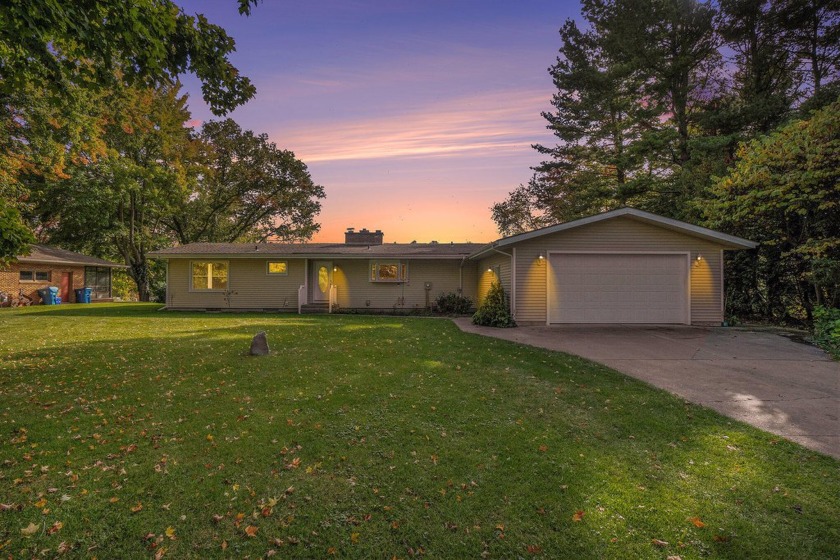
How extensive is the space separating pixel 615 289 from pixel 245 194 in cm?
2642

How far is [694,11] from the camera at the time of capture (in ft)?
51.5

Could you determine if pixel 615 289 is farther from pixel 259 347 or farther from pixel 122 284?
pixel 122 284

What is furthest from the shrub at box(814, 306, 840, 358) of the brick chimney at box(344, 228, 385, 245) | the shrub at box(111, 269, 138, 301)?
the shrub at box(111, 269, 138, 301)

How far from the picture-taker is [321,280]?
56.6 feet

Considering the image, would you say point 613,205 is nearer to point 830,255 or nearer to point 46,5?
point 830,255

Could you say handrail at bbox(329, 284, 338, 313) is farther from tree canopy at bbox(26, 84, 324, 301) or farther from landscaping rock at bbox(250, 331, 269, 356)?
tree canopy at bbox(26, 84, 324, 301)

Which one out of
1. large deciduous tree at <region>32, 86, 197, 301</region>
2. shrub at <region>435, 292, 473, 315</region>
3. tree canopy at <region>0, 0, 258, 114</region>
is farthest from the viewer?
large deciduous tree at <region>32, 86, 197, 301</region>

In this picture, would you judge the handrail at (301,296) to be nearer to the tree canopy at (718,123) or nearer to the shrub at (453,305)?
the shrub at (453,305)

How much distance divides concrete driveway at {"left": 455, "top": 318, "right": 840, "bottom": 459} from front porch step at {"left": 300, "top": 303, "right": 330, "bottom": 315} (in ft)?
26.2

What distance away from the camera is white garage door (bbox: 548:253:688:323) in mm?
11656

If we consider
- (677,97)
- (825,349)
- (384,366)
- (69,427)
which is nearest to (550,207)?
(677,97)

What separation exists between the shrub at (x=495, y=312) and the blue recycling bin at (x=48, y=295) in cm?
2363

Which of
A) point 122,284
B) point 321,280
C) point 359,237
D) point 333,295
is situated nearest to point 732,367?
point 333,295

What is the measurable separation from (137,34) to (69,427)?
4.36m
